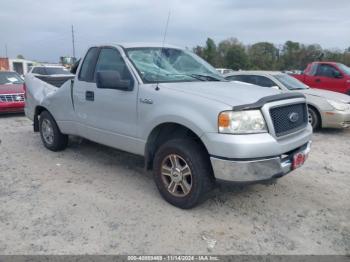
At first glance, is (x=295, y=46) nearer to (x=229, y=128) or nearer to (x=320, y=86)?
(x=320, y=86)

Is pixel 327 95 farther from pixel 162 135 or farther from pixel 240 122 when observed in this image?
pixel 240 122

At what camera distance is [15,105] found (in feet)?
32.9

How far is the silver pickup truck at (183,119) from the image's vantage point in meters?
3.34

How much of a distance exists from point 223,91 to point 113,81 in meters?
1.33

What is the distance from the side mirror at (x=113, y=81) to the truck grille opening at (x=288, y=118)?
1.74 metres

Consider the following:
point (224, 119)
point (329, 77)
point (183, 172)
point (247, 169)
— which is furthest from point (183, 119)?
point (329, 77)

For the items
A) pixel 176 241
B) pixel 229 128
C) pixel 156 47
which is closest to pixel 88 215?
pixel 176 241

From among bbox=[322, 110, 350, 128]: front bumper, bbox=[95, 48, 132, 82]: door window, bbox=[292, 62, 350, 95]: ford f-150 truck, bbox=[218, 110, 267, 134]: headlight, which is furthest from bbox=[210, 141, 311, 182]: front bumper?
bbox=[292, 62, 350, 95]: ford f-150 truck

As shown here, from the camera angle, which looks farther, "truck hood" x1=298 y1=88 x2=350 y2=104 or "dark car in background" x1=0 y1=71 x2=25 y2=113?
"dark car in background" x1=0 y1=71 x2=25 y2=113

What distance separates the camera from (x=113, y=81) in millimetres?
4113

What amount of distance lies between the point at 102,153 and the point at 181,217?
284cm

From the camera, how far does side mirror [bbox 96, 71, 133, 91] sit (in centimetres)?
409

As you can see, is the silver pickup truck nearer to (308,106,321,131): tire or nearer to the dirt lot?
the dirt lot

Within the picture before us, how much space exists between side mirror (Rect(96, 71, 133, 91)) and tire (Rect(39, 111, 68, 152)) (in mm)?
2120
